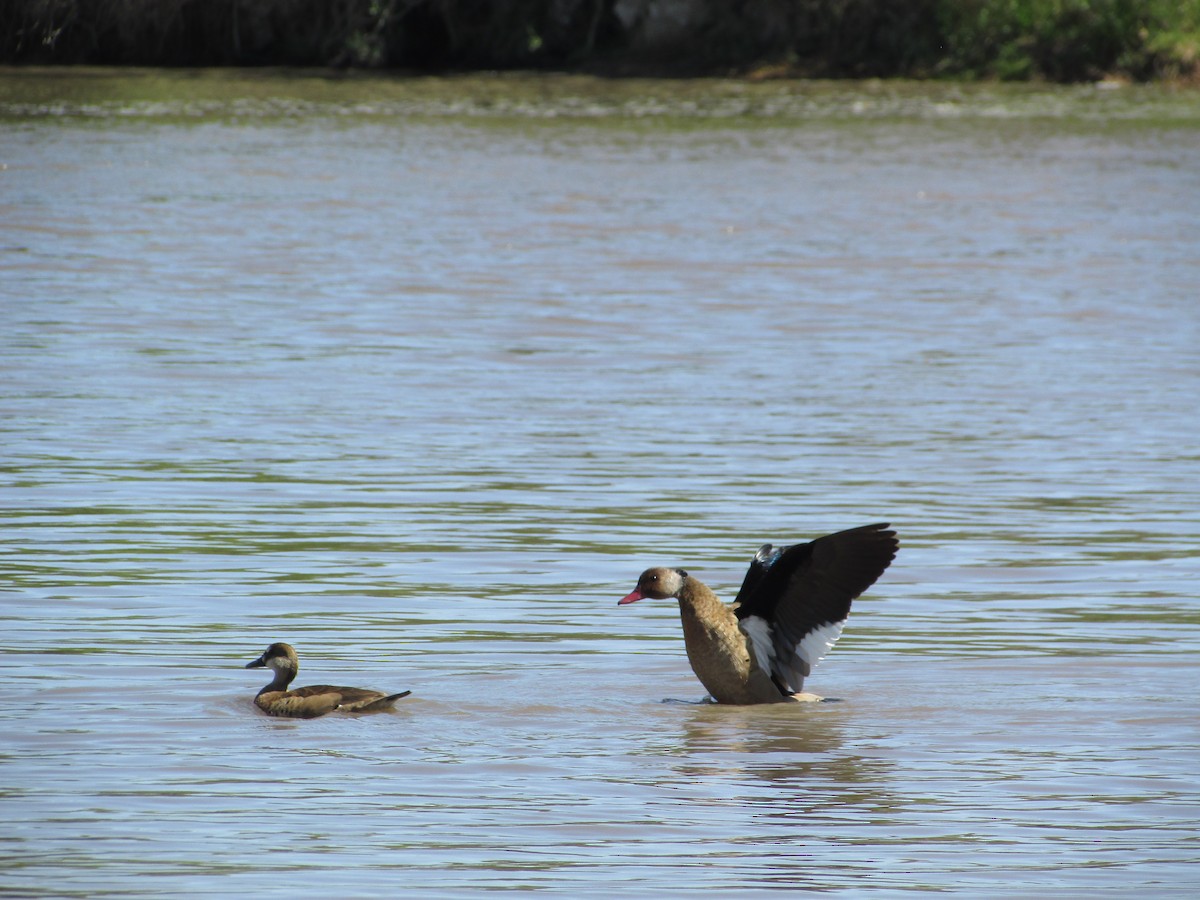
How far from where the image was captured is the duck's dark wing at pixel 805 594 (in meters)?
6.80

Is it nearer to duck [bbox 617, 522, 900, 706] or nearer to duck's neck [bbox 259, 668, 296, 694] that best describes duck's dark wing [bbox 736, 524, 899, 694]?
duck [bbox 617, 522, 900, 706]

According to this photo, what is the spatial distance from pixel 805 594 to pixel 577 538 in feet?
6.78

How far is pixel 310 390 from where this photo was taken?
12273 millimetres

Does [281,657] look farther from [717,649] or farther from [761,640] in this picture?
[761,640]

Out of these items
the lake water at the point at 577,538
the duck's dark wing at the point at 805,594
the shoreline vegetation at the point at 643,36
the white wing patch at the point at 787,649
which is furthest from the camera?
the shoreline vegetation at the point at 643,36

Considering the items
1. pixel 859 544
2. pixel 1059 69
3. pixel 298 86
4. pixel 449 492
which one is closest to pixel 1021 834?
pixel 859 544

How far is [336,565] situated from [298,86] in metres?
33.8

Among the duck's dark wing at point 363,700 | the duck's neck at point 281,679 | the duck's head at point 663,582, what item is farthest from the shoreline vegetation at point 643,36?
the duck's dark wing at point 363,700

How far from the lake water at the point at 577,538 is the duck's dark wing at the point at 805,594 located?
0.58ft

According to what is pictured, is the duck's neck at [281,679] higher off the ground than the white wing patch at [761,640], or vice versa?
the duck's neck at [281,679]

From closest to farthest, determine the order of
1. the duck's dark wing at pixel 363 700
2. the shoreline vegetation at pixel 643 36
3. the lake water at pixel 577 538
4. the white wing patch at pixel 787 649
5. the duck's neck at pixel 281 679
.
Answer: the lake water at pixel 577 538, the duck's dark wing at pixel 363 700, the duck's neck at pixel 281 679, the white wing patch at pixel 787 649, the shoreline vegetation at pixel 643 36

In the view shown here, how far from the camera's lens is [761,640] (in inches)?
277

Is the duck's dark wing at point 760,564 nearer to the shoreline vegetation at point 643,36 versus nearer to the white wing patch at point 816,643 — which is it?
the white wing patch at point 816,643

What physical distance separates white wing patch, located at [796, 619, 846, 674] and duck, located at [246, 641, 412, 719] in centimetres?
127
